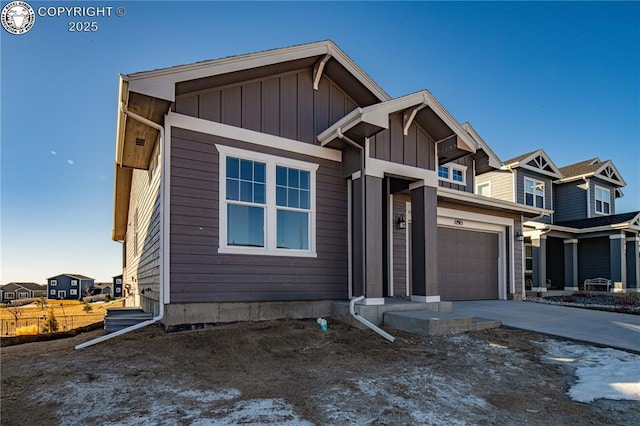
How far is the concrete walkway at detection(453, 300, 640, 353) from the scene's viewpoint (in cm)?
607

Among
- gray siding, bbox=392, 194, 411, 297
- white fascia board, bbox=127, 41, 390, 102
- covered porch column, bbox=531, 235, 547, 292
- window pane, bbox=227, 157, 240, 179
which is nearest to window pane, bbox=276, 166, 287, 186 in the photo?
window pane, bbox=227, 157, 240, 179

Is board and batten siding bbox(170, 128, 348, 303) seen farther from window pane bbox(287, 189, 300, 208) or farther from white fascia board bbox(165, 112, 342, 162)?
window pane bbox(287, 189, 300, 208)

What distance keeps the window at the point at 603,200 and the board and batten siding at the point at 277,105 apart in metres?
18.2

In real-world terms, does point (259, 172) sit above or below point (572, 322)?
above

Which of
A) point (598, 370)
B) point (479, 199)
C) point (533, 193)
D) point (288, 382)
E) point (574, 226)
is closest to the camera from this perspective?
point (288, 382)

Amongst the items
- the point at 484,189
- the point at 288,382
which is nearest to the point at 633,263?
the point at 484,189

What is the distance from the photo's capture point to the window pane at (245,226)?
660 centimetres

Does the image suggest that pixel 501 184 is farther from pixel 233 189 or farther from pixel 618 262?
pixel 233 189

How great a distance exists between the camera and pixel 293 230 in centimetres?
725

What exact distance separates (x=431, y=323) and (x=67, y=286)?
53.6 m

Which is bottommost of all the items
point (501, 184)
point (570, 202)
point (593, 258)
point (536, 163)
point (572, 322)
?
point (572, 322)

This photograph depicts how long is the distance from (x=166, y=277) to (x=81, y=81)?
6.12m

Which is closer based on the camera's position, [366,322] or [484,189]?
[366,322]

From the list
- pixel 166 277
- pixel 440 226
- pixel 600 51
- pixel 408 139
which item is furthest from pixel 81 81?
pixel 600 51
